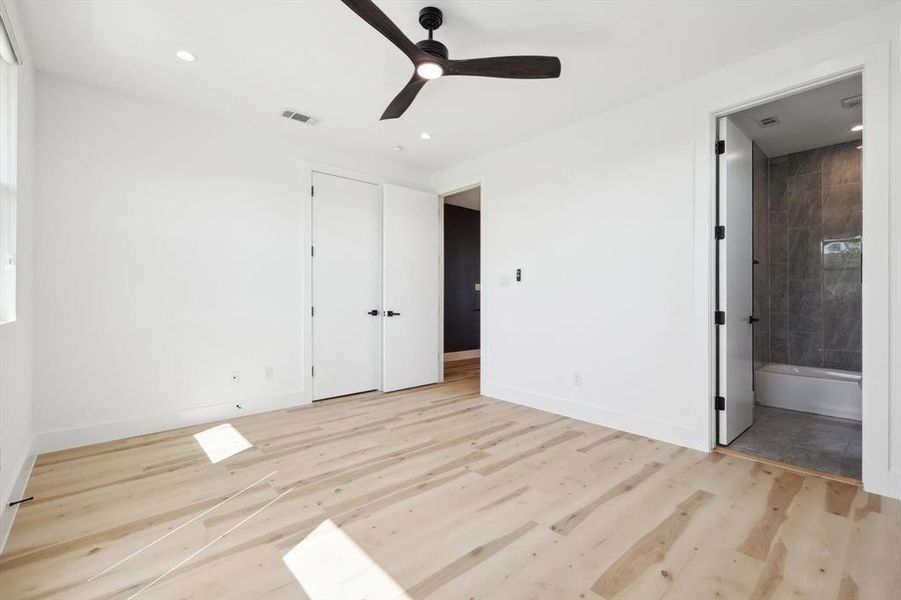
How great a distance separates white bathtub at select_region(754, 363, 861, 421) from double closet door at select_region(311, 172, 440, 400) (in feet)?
12.0

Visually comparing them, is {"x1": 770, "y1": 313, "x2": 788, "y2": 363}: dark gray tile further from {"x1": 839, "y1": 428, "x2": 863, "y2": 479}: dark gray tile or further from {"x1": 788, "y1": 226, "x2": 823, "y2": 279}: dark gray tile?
{"x1": 839, "y1": 428, "x2": 863, "y2": 479}: dark gray tile

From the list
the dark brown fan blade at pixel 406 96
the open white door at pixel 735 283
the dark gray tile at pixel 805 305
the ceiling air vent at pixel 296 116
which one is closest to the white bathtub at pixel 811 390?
the dark gray tile at pixel 805 305

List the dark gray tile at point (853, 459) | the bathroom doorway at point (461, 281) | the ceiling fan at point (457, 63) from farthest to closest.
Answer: the bathroom doorway at point (461, 281), the dark gray tile at point (853, 459), the ceiling fan at point (457, 63)

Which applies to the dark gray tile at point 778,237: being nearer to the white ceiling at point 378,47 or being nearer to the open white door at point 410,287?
the white ceiling at point 378,47

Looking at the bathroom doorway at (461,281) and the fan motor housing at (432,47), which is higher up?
the fan motor housing at (432,47)

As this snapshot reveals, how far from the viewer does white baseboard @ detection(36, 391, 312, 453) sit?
2945mm

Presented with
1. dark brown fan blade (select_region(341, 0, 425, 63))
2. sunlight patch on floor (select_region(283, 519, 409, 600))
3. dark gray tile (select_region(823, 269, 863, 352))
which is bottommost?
sunlight patch on floor (select_region(283, 519, 409, 600))

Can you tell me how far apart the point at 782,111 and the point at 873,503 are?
305 cm

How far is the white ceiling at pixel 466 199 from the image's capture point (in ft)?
21.5

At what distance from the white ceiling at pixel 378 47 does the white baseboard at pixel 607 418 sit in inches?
103

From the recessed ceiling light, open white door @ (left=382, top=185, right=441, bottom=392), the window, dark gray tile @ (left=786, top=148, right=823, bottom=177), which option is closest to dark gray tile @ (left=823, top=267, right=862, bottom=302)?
dark gray tile @ (left=786, top=148, right=823, bottom=177)

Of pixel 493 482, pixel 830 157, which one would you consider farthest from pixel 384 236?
pixel 830 157

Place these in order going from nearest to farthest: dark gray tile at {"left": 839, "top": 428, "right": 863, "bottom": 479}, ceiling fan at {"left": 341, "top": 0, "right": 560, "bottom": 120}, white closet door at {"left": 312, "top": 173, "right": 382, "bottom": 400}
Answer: ceiling fan at {"left": 341, "top": 0, "right": 560, "bottom": 120}, dark gray tile at {"left": 839, "top": 428, "right": 863, "bottom": 479}, white closet door at {"left": 312, "top": 173, "right": 382, "bottom": 400}

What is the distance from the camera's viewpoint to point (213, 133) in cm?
364
